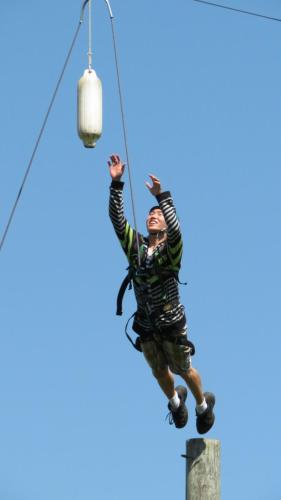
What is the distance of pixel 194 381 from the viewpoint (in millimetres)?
15617

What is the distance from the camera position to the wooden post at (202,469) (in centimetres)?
1487

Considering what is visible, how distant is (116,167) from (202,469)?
2606mm

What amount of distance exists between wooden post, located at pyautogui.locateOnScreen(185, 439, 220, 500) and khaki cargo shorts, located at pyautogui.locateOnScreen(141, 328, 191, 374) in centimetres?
72

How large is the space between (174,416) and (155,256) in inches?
58.5

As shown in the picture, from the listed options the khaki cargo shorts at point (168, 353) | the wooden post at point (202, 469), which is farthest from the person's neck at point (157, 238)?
the wooden post at point (202, 469)

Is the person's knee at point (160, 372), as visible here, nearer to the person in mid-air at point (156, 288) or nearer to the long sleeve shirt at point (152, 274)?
the person in mid-air at point (156, 288)

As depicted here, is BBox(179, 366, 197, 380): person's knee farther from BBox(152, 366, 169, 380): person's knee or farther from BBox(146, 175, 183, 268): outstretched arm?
BBox(146, 175, 183, 268): outstretched arm

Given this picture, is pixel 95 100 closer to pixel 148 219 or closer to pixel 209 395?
pixel 148 219

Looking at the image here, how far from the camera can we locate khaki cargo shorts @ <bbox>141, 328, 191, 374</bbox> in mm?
15375

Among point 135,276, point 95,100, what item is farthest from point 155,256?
point 95,100

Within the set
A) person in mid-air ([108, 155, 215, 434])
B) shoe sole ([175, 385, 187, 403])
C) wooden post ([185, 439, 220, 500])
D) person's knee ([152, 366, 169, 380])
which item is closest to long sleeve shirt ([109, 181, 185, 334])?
person in mid-air ([108, 155, 215, 434])

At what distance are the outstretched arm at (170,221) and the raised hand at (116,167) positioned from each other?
364mm

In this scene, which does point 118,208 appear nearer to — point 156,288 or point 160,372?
point 156,288

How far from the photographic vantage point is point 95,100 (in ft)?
49.1
